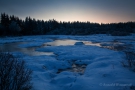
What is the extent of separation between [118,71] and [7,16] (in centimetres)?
6892

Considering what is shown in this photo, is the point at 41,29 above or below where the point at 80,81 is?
above

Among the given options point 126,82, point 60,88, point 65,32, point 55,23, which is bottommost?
point 60,88

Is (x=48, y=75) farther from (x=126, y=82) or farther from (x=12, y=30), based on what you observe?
(x=12, y=30)

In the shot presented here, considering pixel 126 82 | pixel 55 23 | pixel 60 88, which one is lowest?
pixel 60 88

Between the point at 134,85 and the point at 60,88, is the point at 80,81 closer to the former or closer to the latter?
the point at 60,88

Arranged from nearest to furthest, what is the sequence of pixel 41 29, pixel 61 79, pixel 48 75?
pixel 61 79, pixel 48 75, pixel 41 29

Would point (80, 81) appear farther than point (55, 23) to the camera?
No

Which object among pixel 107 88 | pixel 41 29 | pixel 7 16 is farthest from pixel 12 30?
pixel 107 88

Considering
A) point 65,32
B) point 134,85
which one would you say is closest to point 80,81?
point 134,85

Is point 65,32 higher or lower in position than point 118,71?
higher

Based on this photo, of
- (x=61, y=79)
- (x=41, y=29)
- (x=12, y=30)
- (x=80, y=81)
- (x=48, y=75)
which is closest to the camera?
(x=80, y=81)

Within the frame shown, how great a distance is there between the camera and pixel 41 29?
7969 centimetres

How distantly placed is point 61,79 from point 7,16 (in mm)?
67320

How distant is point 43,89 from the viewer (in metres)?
5.77
